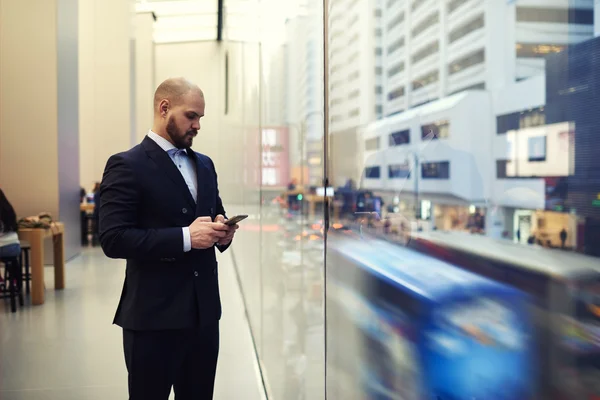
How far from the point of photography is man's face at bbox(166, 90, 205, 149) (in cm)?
169

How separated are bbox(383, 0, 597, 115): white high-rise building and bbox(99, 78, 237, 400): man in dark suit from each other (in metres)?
0.81

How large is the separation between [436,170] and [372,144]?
324 mm

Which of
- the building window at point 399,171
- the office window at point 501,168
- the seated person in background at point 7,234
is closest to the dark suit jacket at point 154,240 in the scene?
the building window at point 399,171

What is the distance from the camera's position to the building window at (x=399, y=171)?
92cm

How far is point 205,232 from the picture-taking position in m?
1.64

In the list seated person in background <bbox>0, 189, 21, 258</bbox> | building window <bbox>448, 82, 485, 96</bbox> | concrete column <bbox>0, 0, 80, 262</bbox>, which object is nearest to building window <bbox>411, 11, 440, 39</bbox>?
building window <bbox>448, 82, 485, 96</bbox>

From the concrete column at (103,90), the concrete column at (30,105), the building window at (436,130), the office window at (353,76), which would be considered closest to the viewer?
the building window at (436,130)

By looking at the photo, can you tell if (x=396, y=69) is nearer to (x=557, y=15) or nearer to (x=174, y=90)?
(x=557, y=15)

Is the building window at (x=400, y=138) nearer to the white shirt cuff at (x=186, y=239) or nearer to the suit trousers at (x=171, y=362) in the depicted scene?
the white shirt cuff at (x=186, y=239)

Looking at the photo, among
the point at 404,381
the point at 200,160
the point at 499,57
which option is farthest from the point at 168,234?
the point at 499,57

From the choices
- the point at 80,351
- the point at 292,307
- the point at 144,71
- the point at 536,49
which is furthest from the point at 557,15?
the point at 144,71

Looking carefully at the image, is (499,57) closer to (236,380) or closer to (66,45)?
(236,380)

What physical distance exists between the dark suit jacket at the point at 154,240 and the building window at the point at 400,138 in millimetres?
826

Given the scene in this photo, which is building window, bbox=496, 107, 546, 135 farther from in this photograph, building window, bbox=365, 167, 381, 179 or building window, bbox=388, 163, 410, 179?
building window, bbox=365, 167, 381, 179
